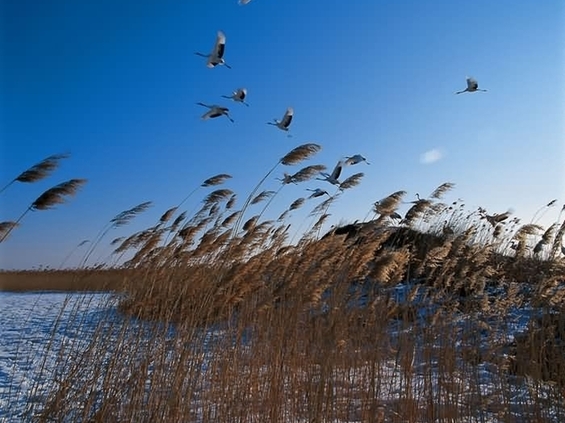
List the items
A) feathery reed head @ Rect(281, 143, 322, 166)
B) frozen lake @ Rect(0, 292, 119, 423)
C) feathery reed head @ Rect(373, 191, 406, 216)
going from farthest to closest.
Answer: feathery reed head @ Rect(373, 191, 406, 216), frozen lake @ Rect(0, 292, 119, 423), feathery reed head @ Rect(281, 143, 322, 166)

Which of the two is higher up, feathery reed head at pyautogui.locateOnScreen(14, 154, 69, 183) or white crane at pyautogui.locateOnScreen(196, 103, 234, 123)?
white crane at pyautogui.locateOnScreen(196, 103, 234, 123)

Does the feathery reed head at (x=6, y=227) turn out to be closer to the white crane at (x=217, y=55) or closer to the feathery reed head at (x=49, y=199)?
the feathery reed head at (x=49, y=199)

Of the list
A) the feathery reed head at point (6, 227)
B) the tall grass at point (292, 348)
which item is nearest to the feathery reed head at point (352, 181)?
the tall grass at point (292, 348)

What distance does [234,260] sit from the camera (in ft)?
12.6

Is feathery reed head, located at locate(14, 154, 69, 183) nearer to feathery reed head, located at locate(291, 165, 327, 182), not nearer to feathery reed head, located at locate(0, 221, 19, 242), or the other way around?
feathery reed head, located at locate(0, 221, 19, 242)

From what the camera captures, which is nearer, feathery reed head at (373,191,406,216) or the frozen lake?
the frozen lake

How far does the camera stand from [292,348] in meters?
3.51

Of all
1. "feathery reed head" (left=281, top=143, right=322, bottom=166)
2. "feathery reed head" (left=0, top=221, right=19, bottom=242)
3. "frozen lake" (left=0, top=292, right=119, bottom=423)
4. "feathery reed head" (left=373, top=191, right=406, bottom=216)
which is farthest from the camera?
"feathery reed head" (left=373, top=191, right=406, bottom=216)

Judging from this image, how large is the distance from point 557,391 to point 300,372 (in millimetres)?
1778

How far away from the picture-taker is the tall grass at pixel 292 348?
3088 mm

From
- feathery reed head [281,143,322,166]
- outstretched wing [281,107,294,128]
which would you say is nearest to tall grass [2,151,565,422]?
feathery reed head [281,143,322,166]

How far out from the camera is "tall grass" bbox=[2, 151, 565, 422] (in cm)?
309

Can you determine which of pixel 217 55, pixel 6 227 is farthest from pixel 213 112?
pixel 6 227

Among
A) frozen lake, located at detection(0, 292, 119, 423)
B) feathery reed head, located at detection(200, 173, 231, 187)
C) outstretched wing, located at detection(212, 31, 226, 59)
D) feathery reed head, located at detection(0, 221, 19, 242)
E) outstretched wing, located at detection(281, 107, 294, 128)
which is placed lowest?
frozen lake, located at detection(0, 292, 119, 423)
